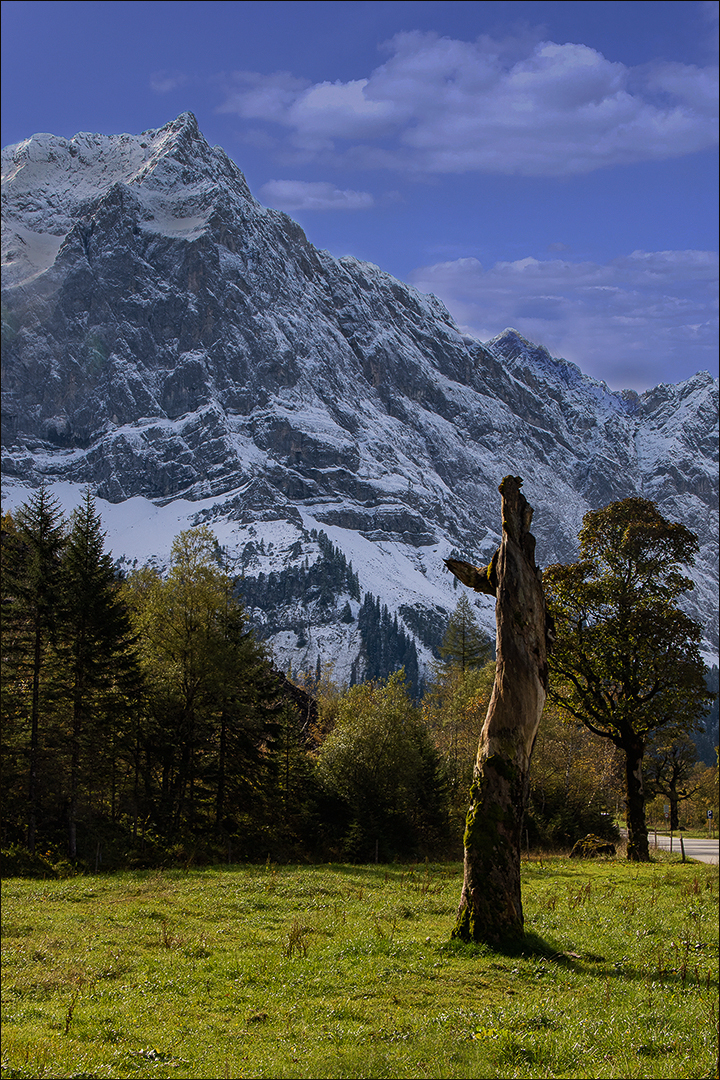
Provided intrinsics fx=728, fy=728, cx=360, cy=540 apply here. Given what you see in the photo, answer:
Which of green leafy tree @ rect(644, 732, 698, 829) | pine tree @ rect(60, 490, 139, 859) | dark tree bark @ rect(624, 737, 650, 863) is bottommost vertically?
green leafy tree @ rect(644, 732, 698, 829)

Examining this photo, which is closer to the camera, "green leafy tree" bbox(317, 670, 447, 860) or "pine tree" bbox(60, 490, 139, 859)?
"pine tree" bbox(60, 490, 139, 859)

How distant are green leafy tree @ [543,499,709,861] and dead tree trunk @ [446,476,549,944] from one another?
12.4 m

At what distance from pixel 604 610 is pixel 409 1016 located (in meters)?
22.2

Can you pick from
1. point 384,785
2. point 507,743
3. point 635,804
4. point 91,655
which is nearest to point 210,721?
point 91,655

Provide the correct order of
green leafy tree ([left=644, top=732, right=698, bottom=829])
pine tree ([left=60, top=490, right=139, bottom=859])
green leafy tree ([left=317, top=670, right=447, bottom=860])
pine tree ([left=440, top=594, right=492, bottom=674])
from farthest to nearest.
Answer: pine tree ([left=440, top=594, right=492, bottom=674])
green leafy tree ([left=644, top=732, right=698, bottom=829])
green leafy tree ([left=317, top=670, right=447, bottom=860])
pine tree ([left=60, top=490, right=139, bottom=859])

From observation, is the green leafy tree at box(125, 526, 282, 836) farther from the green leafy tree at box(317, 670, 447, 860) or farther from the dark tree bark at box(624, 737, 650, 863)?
the dark tree bark at box(624, 737, 650, 863)

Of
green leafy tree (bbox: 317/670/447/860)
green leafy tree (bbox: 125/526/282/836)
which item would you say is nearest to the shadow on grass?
green leafy tree (bbox: 317/670/447/860)

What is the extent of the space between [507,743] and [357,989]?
549 centimetres

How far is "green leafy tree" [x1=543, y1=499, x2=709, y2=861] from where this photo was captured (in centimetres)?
2756

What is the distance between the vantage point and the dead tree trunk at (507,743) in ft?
43.8

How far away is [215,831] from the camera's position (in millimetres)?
36062

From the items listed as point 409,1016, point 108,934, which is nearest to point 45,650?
point 108,934

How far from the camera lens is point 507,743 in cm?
1445

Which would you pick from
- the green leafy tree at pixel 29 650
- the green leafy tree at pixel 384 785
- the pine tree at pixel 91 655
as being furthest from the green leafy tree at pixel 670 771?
the green leafy tree at pixel 29 650
